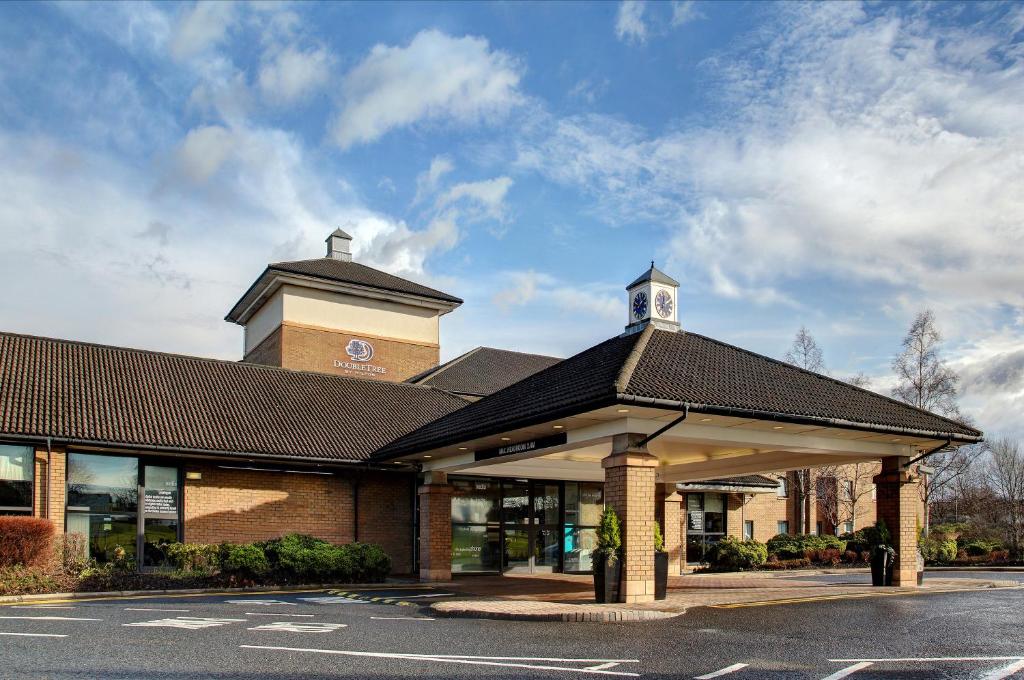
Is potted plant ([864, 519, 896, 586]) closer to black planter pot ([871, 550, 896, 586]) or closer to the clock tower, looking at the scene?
black planter pot ([871, 550, 896, 586])

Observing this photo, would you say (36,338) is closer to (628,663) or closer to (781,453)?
(781,453)

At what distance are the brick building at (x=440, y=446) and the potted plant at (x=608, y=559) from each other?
19 centimetres

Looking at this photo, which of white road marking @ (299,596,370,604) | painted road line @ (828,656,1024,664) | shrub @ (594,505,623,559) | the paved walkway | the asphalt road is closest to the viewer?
the asphalt road

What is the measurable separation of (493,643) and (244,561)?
9.51 meters

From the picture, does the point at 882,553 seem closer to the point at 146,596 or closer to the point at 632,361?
the point at 632,361

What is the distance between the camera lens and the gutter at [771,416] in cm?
1423

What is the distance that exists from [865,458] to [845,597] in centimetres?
350

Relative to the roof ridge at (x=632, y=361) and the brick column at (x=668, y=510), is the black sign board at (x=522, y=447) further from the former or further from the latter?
the brick column at (x=668, y=510)

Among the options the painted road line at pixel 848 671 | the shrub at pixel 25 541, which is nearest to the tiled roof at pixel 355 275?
the shrub at pixel 25 541

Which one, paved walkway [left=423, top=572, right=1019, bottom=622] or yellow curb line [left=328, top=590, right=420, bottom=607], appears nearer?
paved walkway [left=423, top=572, right=1019, bottom=622]

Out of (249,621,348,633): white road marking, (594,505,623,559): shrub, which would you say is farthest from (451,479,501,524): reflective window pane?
(249,621,348,633): white road marking

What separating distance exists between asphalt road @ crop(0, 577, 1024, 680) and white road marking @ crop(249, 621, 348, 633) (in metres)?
0.01

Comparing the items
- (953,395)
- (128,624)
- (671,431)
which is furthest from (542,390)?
(953,395)

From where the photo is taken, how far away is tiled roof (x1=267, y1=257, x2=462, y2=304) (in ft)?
123
